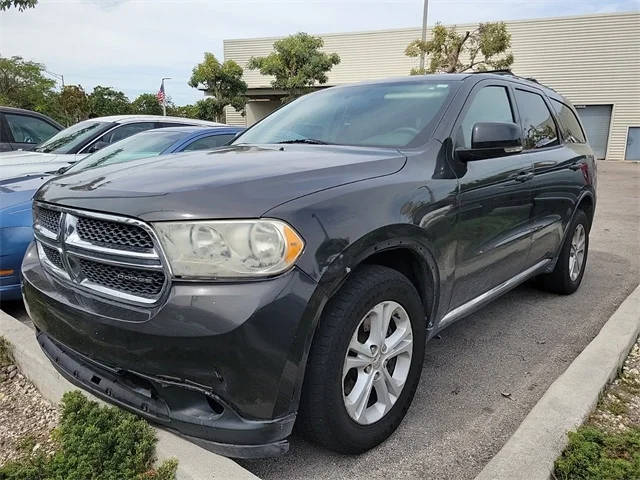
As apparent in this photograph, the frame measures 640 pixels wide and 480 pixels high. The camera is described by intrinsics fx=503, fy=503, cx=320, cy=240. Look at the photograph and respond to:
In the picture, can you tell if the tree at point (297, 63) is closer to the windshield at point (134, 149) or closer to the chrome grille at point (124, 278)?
the windshield at point (134, 149)

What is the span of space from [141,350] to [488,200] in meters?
2.02

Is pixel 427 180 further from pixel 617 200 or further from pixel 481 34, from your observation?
pixel 481 34

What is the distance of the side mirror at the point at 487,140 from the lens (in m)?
2.66

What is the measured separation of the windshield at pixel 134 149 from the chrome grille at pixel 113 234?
287 cm

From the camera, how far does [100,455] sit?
1945mm

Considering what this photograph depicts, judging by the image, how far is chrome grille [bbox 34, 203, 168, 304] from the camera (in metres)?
1.80

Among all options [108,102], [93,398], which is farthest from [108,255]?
[108,102]

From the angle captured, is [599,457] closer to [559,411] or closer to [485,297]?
[559,411]

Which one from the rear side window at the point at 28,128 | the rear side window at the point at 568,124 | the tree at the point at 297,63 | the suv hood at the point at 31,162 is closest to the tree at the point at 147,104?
the tree at the point at 297,63

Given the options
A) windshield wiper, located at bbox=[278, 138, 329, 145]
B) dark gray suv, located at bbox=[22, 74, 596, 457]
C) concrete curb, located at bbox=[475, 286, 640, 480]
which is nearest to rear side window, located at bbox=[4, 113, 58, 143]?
dark gray suv, located at bbox=[22, 74, 596, 457]

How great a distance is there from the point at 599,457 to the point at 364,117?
2.08m

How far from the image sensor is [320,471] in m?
2.12

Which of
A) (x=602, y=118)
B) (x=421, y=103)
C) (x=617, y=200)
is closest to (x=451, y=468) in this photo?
(x=421, y=103)

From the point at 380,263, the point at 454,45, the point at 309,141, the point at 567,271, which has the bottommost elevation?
the point at 567,271
